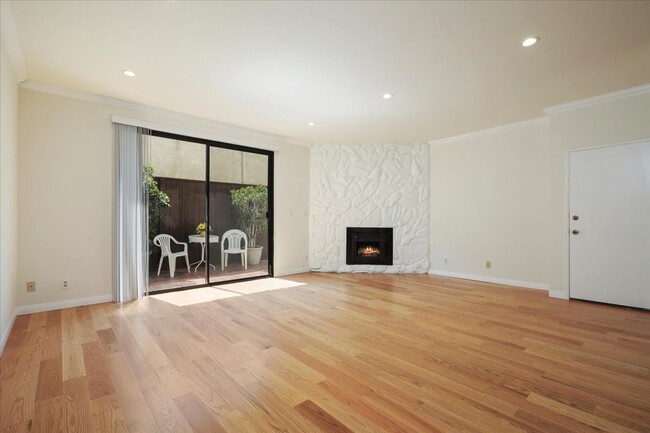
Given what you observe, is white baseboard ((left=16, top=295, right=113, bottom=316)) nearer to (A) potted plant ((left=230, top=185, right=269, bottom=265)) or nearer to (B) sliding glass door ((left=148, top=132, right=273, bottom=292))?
(B) sliding glass door ((left=148, top=132, right=273, bottom=292))

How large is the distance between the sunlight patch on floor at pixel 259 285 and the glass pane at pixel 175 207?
583 mm

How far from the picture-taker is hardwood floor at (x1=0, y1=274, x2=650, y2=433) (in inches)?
60.3

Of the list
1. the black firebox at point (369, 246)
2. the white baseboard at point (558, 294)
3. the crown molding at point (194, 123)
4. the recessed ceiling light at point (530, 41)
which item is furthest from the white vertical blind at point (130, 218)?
the white baseboard at point (558, 294)

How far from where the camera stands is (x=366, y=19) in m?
2.14

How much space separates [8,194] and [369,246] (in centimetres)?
512

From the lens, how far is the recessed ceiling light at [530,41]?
2.35 meters

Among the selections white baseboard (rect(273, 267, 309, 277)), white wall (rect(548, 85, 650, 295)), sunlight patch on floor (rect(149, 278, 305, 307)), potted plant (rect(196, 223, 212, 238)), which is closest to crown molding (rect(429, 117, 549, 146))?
white wall (rect(548, 85, 650, 295))

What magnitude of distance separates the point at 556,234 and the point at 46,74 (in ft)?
21.3

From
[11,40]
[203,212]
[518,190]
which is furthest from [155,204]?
[518,190]

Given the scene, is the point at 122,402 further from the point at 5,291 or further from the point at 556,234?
the point at 556,234

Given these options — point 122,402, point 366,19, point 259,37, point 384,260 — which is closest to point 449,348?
point 122,402

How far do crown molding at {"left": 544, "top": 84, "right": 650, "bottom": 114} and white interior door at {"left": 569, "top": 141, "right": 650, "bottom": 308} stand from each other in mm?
591

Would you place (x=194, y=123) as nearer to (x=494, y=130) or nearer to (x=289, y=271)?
(x=289, y=271)

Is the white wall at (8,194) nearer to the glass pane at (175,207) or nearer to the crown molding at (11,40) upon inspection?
the crown molding at (11,40)
